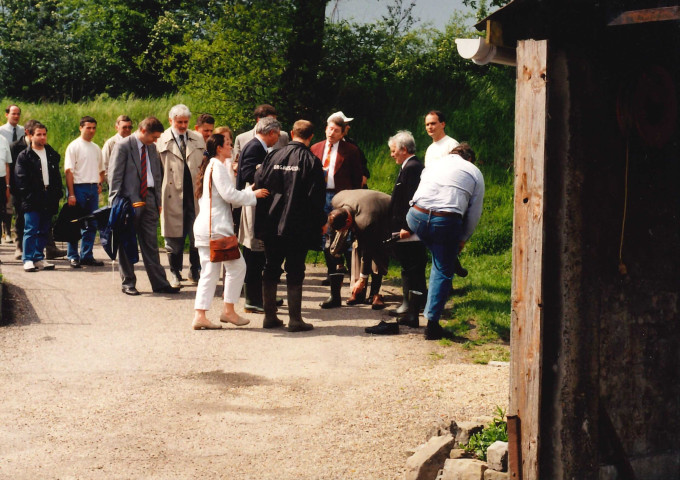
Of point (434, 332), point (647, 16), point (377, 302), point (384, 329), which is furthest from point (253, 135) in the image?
point (647, 16)

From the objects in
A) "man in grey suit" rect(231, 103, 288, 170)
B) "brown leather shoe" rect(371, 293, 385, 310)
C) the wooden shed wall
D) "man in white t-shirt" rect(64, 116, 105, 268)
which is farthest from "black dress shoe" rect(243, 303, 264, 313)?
the wooden shed wall

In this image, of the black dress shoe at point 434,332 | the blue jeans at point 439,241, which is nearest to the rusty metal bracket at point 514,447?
the blue jeans at point 439,241

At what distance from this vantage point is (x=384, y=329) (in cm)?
956

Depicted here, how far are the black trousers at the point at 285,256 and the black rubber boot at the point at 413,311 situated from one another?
1161 mm

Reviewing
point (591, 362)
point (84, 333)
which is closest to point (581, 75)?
point (591, 362)

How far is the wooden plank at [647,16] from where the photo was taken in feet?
15.5

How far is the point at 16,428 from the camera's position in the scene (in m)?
6.57

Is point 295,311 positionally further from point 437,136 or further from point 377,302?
point 437,136

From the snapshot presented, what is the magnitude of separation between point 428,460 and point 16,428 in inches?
110

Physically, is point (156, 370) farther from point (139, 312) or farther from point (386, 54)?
point (386, 54)

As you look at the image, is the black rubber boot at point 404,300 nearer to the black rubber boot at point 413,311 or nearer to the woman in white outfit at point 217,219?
the black rubber boot at point 413,311

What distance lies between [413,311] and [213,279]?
2.01 m

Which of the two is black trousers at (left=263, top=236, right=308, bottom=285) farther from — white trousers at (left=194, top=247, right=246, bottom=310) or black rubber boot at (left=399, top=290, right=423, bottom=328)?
black rubber boot at (left=399, top=290, right=423, bottom=328)

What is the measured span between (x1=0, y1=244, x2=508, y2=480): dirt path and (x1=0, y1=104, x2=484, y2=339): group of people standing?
513mm
